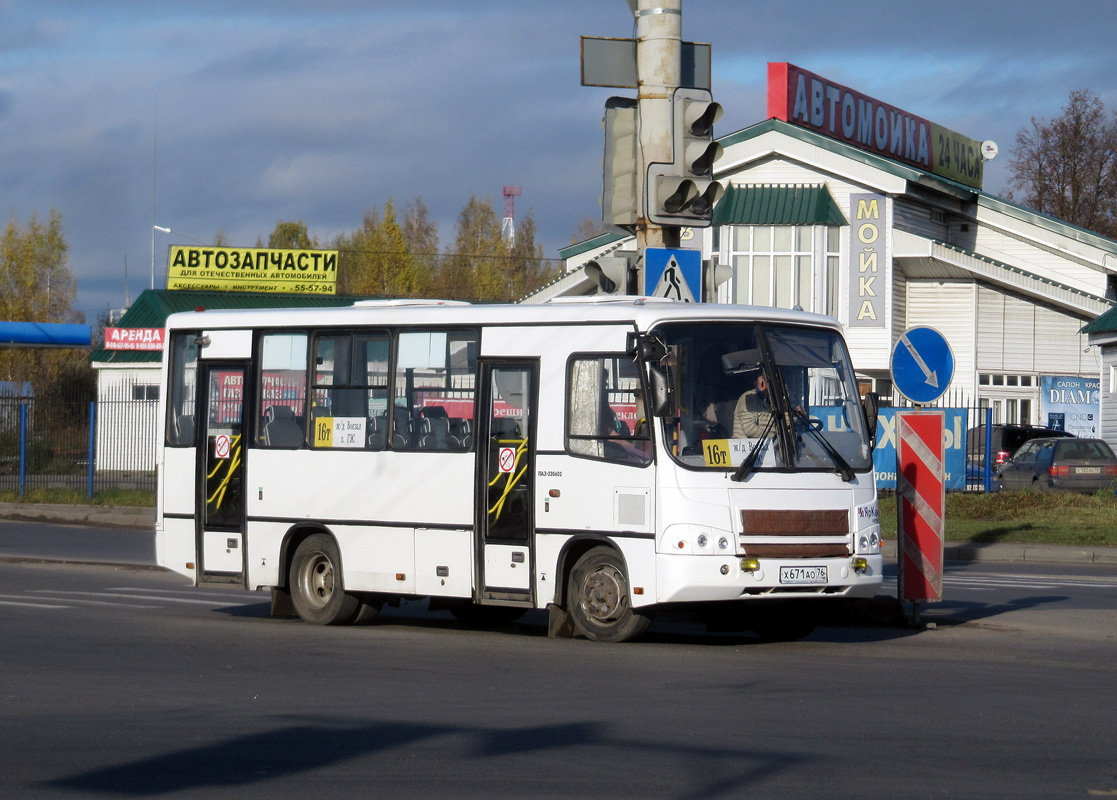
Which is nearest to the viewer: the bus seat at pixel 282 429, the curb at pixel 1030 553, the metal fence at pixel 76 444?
the bus seat at pixel 282 429

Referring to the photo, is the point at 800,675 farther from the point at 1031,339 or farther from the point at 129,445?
the point at 1031,339

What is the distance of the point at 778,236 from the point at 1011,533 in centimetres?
1708

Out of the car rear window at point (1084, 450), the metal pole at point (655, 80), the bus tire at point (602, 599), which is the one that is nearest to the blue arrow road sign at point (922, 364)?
the metal pole at point (655, 80)

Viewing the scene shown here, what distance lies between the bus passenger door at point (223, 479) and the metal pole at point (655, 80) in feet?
14.0

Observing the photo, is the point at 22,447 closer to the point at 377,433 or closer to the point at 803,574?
the point at 377,433

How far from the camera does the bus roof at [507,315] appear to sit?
468 inches

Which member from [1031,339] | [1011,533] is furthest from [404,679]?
[1031,339]

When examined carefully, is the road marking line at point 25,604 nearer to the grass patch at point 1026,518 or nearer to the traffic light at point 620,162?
the traffic light at point 620,162

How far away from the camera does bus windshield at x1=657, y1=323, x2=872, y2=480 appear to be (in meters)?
11.5

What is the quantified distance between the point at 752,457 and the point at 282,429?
482cm

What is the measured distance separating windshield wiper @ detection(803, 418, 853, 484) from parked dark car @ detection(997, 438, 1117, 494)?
21.2 meters

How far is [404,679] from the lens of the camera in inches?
397

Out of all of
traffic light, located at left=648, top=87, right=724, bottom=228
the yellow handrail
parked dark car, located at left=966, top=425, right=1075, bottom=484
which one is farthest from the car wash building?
the yellow handrail

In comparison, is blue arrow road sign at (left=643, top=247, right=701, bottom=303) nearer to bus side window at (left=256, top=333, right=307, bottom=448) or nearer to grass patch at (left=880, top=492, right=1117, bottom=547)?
bus side window at (left=256, top=333, right=307, bottom=448)
